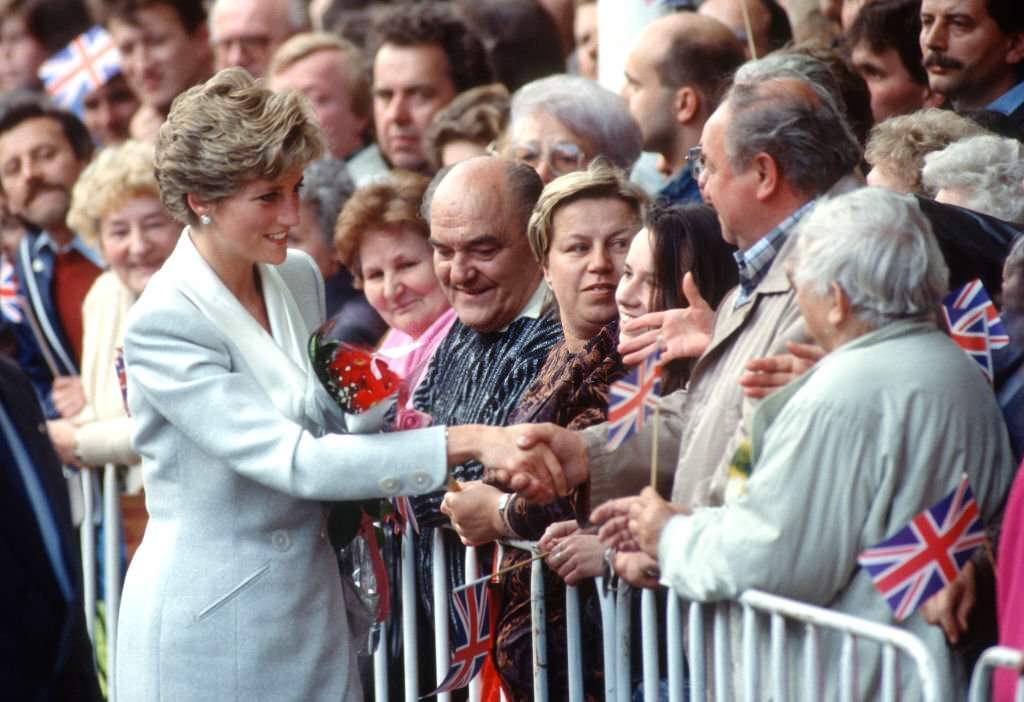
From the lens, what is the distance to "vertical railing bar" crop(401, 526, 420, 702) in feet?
16.4

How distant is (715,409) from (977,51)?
201cm

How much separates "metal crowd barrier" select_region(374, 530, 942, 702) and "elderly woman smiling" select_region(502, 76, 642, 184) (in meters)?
1.49

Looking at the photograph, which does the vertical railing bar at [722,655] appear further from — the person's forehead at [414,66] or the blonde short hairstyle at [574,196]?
the person's forehead at [414,66]

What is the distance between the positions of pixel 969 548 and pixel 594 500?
40.3 inches

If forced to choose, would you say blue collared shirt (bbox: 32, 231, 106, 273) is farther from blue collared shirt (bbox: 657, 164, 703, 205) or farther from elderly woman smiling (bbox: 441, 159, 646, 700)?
elderly woman smiling (bbox: 441, 159, 646, 700)

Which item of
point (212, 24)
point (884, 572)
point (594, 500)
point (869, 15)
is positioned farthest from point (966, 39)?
point (212, 24)

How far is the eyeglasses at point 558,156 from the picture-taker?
5.87m

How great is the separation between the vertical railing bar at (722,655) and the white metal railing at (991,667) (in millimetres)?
584

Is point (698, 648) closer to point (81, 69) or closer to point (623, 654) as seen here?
point (623, 654)

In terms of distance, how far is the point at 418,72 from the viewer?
7.51 metres

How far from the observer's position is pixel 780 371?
365cm

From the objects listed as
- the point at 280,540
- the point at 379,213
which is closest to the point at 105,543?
the point at 379,213

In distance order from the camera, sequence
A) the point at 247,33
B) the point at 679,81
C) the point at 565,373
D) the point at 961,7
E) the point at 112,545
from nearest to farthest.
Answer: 1. the point at 565,373
2. the point at 961,7
3. the point at 679,81
4. the point at 112,545
5. the point at 247,33

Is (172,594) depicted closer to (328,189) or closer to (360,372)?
(360,372)
